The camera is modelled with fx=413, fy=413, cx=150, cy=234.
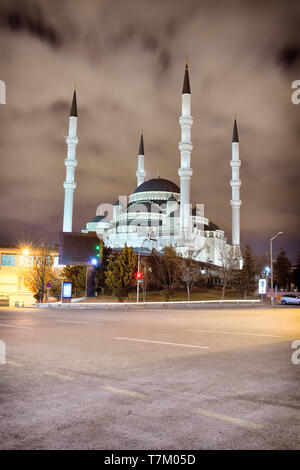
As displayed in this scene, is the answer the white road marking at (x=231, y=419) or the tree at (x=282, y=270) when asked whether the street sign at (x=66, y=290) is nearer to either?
the white road marking at (x=231, y=419)

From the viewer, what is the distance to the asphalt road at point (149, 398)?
3.56 m

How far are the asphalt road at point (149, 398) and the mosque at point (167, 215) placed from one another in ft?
169

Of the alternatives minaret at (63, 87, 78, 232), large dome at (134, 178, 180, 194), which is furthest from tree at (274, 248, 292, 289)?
minaret at (63, 87, 78, 232)

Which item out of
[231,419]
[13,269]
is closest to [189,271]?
[13,269]

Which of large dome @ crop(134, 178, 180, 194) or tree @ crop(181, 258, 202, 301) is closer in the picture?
tree @ crop(181, 258, 202, 301)

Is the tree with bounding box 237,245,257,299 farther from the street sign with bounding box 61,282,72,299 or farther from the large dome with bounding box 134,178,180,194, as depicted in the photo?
the large dome with bounding box 134,178,180,194

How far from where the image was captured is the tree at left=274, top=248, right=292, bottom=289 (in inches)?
3445

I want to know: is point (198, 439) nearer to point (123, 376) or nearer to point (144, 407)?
point (144, 407)

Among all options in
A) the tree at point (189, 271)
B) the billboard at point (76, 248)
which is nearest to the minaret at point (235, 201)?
the tree at point (189, 271)

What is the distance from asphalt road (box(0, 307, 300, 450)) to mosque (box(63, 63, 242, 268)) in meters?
51.6

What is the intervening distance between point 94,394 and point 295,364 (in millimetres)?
4049

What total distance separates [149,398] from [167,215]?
8668cm
